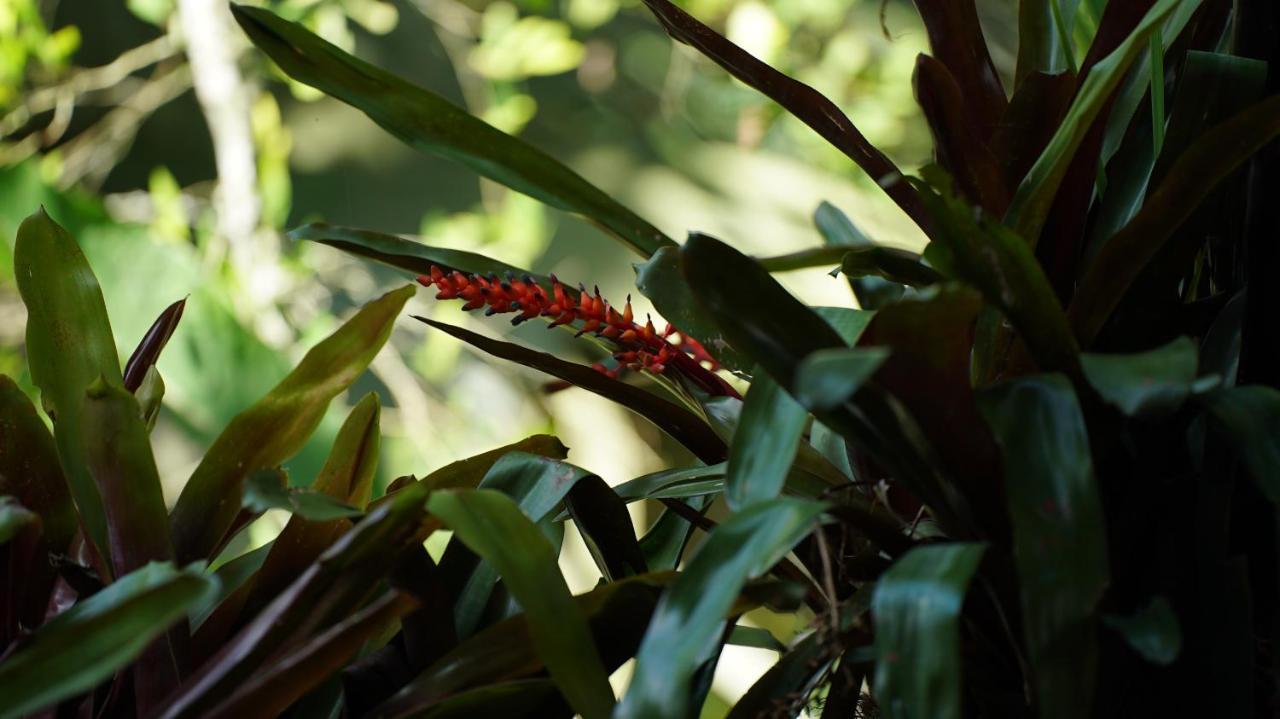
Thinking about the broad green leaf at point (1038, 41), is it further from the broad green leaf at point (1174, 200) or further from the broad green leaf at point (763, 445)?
the broad green leaf at point (763, 445)

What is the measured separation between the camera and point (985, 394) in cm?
34

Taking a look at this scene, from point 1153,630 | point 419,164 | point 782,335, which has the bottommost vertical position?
point 1153,630

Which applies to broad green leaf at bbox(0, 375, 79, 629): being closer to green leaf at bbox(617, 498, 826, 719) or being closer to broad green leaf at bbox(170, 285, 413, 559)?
broad green leaf at bbox(170, 285, 413, 559)

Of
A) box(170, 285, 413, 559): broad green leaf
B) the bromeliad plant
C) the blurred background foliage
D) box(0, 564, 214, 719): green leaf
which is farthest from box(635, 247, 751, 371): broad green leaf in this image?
the blurred background foliage

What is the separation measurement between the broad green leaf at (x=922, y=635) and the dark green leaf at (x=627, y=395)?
0.65ft

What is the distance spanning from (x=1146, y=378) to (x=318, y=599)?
0.32 m

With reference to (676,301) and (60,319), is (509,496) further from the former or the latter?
(60,319)

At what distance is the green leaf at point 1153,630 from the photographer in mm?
312

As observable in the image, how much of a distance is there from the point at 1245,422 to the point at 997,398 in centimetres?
8

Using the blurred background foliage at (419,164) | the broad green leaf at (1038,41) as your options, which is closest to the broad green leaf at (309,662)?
the broad green leaf at (1038,41)

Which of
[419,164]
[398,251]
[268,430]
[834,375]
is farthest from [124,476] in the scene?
[419,164]

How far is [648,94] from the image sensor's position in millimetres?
1254

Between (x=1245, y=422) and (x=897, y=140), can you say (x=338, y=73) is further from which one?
(x=897, y=140)

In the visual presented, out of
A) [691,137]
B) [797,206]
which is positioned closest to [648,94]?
[691,137]
